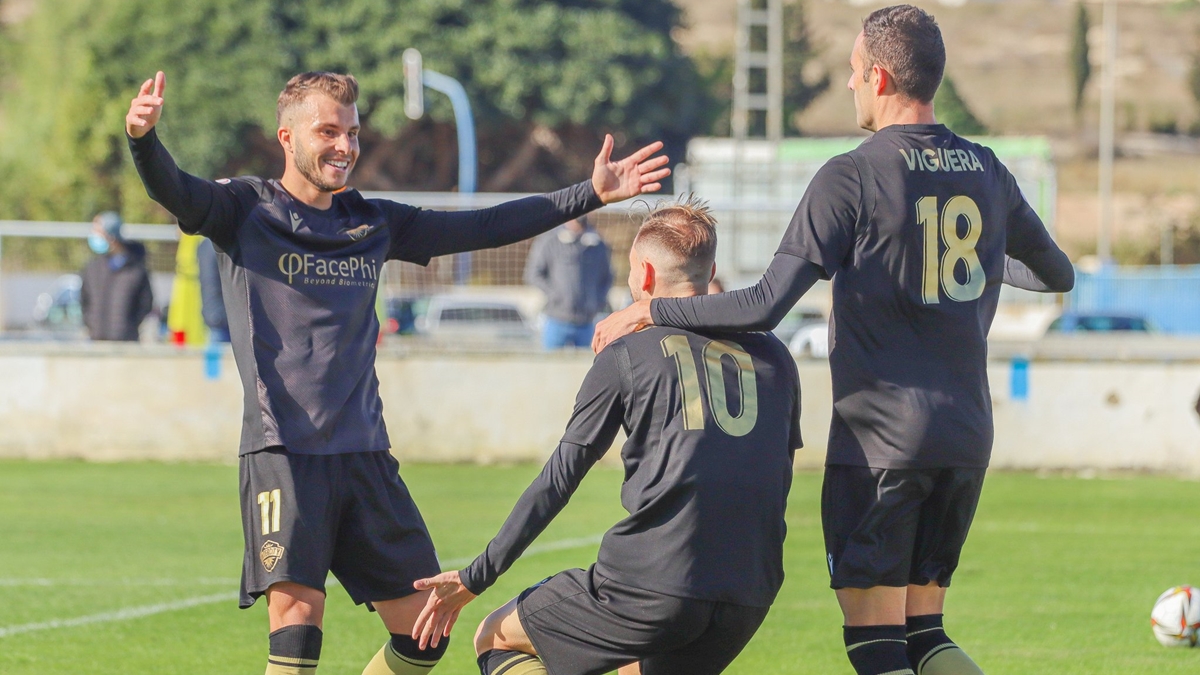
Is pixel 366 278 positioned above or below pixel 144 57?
below

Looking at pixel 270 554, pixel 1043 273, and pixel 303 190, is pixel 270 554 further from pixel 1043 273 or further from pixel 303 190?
pixel 1043 273

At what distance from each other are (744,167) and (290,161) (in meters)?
22.1

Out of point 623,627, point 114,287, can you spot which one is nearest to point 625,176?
point 623,627

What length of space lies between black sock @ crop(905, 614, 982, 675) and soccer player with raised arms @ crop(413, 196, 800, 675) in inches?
23.8

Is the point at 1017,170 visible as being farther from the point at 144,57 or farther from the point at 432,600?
the point at 144,57

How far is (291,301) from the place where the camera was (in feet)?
15.0

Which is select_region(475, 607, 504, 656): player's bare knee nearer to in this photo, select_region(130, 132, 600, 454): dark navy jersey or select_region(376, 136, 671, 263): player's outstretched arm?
select_region(130, 132, 600, 454): dark navy jersey

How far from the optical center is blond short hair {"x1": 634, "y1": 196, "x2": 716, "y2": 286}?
406cm

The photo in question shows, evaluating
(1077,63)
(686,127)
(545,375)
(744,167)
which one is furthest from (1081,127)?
(545,375)

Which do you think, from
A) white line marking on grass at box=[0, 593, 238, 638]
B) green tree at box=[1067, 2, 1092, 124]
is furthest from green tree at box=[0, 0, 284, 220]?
green tree at box=[1067, 2, 1092, 124]

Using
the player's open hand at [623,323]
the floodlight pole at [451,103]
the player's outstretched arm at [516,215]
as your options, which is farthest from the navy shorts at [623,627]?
the floodlight pole at [451,103]

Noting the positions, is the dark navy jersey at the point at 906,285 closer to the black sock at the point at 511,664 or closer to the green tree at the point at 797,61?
the black sock at the point at 511,664

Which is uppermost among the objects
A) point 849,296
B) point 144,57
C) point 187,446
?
point 144,57

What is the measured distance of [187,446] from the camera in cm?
1391
